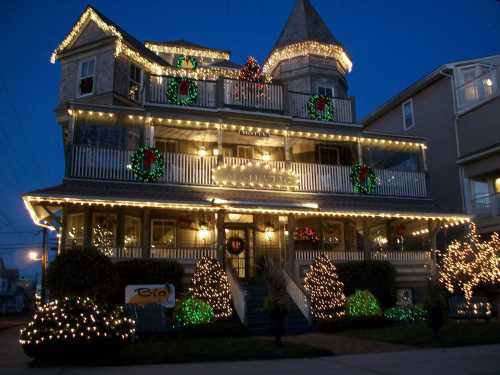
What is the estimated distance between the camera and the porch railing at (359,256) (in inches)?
734

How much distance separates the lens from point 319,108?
68.4ft

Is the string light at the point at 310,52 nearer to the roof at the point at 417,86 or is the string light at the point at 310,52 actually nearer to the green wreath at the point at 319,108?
the roof at the point at 417,86

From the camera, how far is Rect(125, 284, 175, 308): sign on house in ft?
50.2

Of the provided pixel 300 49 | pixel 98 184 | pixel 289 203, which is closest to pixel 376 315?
pixel 289 203

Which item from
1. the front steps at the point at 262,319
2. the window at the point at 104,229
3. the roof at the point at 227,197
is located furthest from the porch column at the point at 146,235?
the front steps at the point at 262,319

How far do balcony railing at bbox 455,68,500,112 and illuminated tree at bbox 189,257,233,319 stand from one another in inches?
574

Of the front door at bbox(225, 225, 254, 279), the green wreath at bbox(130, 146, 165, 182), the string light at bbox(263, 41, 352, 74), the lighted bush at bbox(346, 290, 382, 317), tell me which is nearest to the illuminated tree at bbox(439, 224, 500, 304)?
the lighted bush at bbox(346, 290, 382, 317)

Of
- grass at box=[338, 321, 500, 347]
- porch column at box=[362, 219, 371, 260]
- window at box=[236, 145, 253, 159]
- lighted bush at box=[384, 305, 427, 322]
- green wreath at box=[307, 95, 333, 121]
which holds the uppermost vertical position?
green wreath at box=[307, 95, 333, 121]

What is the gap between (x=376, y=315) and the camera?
16188mm

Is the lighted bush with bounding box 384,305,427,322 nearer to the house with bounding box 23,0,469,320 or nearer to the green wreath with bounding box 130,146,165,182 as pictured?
the house with bounding box 23,0,469,320

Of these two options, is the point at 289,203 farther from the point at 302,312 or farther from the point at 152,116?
the point at 152,116

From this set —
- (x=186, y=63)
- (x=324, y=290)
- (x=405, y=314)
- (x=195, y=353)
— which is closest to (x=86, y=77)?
(x=186, y=63)

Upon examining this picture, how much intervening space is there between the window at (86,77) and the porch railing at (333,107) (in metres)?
8.46

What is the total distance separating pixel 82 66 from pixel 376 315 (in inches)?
627
